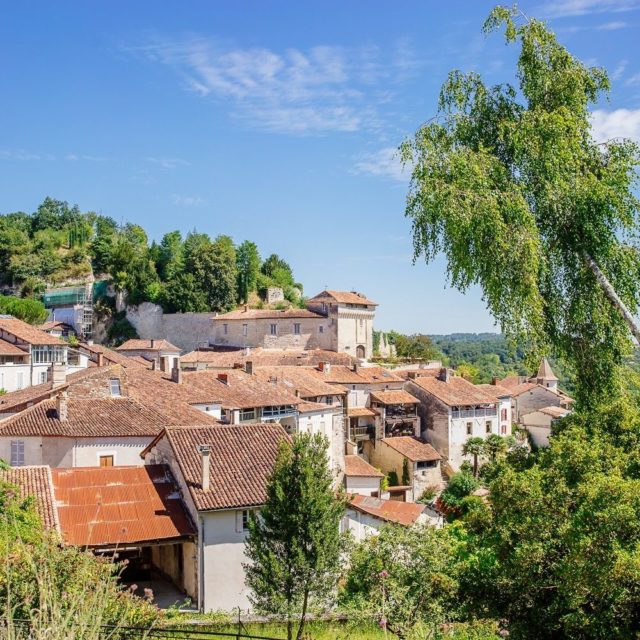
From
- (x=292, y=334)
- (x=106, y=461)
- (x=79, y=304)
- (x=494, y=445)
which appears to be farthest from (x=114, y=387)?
(x=79, y=304)

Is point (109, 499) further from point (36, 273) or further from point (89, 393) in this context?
point (36, 273)

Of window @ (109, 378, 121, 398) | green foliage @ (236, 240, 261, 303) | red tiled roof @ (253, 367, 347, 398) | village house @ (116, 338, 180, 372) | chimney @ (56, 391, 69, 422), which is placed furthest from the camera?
green foliage @ (236, 240, 261, 303)

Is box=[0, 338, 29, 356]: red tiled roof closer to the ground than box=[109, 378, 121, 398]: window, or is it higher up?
higher up

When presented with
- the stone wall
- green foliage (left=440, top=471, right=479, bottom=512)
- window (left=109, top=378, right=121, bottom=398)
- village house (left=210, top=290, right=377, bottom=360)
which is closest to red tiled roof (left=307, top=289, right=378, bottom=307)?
village house (left=210, top=290, right=377, bottom=360)

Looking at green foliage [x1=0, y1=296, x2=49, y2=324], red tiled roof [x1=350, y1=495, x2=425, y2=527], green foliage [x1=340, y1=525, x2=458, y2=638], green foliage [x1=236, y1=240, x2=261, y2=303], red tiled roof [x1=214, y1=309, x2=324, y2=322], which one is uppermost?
green foliage [x1=236, y1=240, x2=261, y2=303]

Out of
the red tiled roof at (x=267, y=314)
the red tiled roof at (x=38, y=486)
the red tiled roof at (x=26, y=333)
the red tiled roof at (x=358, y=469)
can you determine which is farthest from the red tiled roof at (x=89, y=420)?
the red tiled roof at (x=267, y=314)

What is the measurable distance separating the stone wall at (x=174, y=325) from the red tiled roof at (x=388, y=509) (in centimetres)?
4252

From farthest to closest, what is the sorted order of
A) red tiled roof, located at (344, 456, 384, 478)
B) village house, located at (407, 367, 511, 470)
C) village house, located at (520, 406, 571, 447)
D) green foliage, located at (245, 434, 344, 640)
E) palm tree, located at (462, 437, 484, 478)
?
village house, located at (520, 406, 571, 447) → village house, located at (407, 367, 511, 470) → palm tree, located at (462, 437, 484, 478) → red tiled roof, located at (344, 456, 384, 478) → green foliage, located at (245, 434, 344, 640)

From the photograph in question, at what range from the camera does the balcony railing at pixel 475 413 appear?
4806 centimetres

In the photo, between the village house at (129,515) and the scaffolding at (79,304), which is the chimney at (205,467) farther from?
the scaffolding at (79,304)

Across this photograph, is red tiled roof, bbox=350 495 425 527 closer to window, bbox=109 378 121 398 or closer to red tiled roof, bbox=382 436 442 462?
window, bbox=109 378 121 398

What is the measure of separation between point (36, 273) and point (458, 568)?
8600 cm

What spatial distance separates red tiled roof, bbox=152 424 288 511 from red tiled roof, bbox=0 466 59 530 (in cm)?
364

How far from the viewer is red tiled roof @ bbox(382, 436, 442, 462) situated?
44.7 meters
